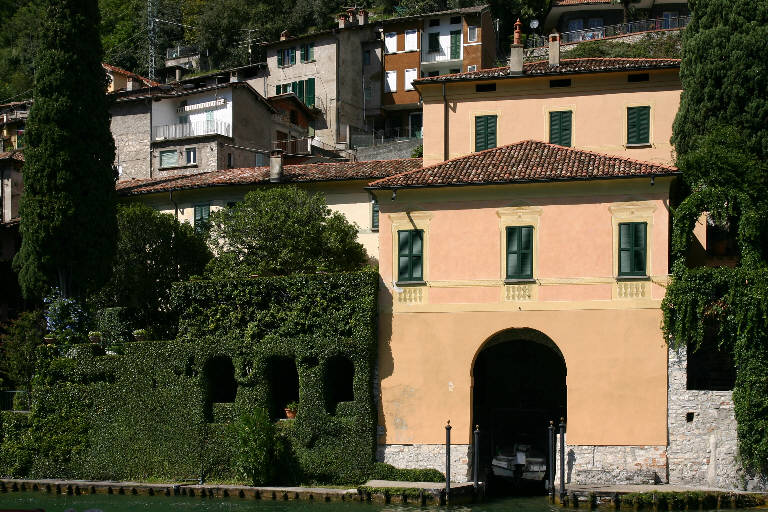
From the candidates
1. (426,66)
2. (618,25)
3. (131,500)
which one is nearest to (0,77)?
(426,66)

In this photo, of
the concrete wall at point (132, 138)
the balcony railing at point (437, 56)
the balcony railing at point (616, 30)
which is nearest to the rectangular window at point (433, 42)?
the balcony railing at point (437, 56)

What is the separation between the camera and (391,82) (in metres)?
78.1

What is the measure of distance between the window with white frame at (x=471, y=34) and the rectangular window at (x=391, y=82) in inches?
234

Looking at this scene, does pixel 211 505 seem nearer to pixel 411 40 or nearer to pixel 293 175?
pixel 293 175

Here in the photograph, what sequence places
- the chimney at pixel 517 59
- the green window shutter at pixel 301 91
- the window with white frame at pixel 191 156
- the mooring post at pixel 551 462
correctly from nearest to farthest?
1. the mooring post at pixel 551 462
2. the chimney at pixel 517 59
3. the window with white frame at pixel 191 156
4. the green window shutter at pixel 301 91

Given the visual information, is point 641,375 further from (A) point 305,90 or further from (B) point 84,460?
(A) point 305,90

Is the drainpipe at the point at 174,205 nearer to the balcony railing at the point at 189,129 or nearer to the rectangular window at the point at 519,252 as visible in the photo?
the balcony railing at the point at 189,129

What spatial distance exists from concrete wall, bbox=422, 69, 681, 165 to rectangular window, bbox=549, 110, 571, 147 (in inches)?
7.8

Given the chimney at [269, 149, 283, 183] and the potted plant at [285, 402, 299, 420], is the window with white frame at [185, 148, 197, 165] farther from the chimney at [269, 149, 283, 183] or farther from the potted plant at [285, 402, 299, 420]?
the potted plant at [285, 402, 299, 420]

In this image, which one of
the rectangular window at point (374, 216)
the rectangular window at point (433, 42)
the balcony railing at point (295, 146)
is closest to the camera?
the rectangular window at point (374, 216)

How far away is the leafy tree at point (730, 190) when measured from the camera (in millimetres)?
31453

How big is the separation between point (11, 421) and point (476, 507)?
17551 millimetres

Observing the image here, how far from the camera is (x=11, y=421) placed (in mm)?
38656

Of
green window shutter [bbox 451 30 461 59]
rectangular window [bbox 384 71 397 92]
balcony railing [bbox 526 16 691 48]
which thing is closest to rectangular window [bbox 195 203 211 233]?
rectangular window [bbox 384 71 397 92]
